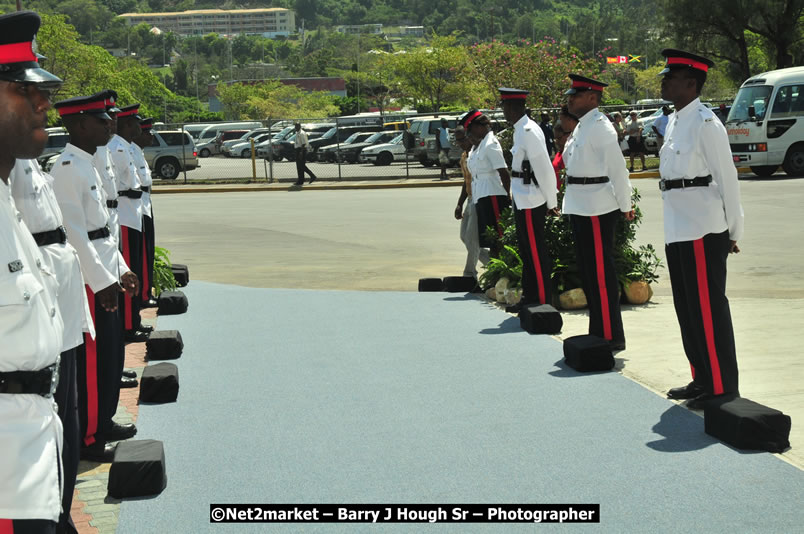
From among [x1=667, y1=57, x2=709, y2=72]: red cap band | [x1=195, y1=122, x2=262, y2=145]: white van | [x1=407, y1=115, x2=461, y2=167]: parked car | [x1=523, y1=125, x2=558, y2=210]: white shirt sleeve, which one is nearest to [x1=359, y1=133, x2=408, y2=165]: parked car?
[x1=407, y1=115, x2=461, y2=167]: parked car

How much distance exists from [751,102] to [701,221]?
74.9ft

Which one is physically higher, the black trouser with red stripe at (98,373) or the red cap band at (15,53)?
the red cap band at (15,53)

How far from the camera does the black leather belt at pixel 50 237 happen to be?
14.4 feet

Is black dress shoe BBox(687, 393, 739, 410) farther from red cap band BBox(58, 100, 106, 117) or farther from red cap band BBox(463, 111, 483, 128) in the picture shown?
red cap band BBox(463, 111, 483, 128)

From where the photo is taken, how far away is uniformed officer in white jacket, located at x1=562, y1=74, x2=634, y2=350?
26.6 ft

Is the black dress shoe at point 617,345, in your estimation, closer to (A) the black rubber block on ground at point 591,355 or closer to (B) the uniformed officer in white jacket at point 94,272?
(A) the black rubber block on ground at point 591,355

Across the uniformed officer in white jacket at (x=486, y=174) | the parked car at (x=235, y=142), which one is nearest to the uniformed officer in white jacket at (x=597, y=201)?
the uniformed officer in white jacket at (x=486, y=174)

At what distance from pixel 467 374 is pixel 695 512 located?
3010mm

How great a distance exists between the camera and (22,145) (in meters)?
3.20

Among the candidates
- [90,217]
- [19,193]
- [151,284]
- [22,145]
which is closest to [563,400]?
[90,217]

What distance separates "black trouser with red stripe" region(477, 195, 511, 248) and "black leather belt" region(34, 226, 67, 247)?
724cm

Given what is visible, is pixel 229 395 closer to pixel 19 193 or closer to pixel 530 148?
pixel 19 193

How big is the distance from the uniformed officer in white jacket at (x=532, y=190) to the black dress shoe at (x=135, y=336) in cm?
351

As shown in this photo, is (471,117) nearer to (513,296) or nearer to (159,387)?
(513,296)
